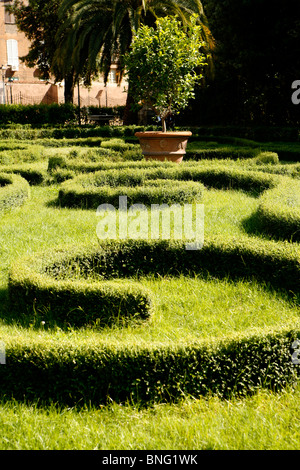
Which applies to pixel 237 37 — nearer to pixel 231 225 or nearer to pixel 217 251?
pixel 231 225

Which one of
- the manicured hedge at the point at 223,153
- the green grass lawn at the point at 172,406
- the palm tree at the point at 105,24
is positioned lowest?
the green grass lawn at the point at 172,406

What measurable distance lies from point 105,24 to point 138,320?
637 inches

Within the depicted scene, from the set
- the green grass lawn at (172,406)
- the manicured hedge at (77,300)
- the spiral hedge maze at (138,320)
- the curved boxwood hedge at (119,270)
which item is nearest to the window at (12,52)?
the green grass lawn at (172,406)

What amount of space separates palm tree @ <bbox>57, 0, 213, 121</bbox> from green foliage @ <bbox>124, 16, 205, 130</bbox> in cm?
630

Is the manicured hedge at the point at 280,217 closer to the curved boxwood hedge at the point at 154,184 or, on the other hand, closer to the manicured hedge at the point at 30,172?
the curved boxwood hedge at the point at 154,184

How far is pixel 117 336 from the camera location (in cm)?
332

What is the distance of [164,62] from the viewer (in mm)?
10312

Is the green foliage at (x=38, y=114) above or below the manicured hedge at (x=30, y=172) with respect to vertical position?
above

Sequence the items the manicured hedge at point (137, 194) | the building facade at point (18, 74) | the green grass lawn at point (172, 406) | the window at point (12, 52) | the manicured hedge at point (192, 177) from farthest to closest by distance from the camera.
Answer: the window at point (12, 52) → the building facade at point (18, 74) → the manicured hedge at point (192, 177) → the manicured hedge at point (137, 194) → the green grass lawn at point (172, 406)

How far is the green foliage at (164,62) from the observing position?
33.6 feet

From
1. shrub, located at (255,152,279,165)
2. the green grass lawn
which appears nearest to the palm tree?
shrub, located at (255,152,279,165)

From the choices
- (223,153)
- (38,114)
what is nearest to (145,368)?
(223,153)

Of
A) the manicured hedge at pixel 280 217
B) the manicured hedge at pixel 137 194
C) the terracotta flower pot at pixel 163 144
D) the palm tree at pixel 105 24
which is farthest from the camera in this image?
the palm tree at pixel 105 24
